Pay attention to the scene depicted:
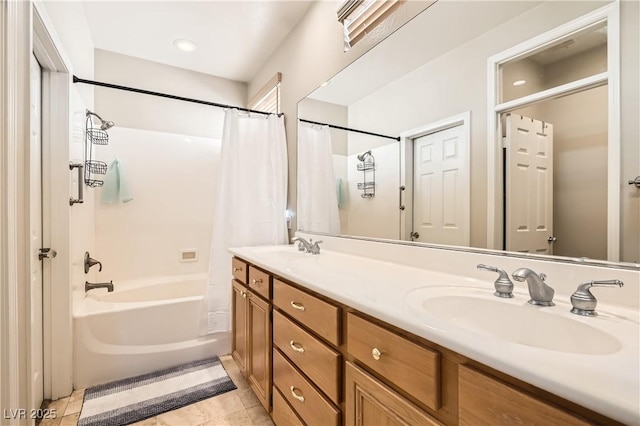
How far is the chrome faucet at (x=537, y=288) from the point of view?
2.50ft

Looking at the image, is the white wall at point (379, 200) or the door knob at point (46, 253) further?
the door knob at point (46, 253)

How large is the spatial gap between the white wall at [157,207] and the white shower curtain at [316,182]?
1279 millimetres

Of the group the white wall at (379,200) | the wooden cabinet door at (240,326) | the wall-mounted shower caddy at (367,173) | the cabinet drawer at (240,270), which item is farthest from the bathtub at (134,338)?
the wall-mounted shower caddy at (367,173)

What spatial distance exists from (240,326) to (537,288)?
5.24ft

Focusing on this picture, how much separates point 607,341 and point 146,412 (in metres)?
2.02

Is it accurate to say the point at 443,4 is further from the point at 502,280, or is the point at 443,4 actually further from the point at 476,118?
the point at 502,280

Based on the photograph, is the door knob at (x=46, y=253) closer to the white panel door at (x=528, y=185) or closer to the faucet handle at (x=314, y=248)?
the faucet handle at (x=314, y=248)

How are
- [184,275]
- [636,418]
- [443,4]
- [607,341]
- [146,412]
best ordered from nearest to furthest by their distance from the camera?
[636,418] < [607,341] < [443,4] < [146,412] < [184,275]

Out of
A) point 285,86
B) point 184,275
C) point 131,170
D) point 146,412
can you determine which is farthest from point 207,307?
point 285,86

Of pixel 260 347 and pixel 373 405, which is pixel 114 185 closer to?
pixel 260 347

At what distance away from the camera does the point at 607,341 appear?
23.7 inches

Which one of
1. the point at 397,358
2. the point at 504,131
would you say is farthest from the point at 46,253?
the point at 504,131

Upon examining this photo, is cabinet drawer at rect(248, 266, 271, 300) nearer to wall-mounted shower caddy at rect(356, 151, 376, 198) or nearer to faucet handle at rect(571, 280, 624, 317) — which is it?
wall-mounted shower caddy at rect(356, 151, 376, 198)

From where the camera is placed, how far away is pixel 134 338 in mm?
1915
